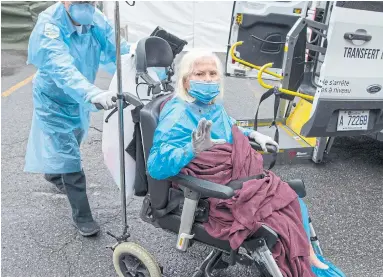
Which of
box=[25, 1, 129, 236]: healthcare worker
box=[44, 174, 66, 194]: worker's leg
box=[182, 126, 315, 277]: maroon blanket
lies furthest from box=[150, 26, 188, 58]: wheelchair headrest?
box=[44, 174, 66, 194]: worker's leg

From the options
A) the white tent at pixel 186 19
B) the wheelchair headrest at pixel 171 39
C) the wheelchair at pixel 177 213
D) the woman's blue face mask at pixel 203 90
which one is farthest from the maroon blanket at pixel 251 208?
the white tent at pixel 186 19

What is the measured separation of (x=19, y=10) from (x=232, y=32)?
17.5ft

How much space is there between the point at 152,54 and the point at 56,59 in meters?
0.59

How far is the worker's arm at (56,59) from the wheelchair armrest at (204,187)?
2.36 feet

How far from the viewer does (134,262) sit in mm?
2285

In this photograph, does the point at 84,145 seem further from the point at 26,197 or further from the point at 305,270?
the point at 305,270

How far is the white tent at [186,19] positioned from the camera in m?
8.36

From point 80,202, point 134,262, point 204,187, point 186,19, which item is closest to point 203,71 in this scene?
point 204,187

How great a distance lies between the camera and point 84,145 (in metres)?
4.17

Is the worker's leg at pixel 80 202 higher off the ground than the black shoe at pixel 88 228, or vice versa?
the worker's leg at pixel 80 202

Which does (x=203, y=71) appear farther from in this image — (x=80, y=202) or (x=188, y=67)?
(x=80, y=202)

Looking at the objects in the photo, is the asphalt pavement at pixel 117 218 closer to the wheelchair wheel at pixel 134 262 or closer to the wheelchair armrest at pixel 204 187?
the wheelchair wheel at pixel 134 262

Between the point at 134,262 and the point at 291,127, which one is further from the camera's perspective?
the point at 291,127

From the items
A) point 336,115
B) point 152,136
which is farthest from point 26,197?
point 336,115
